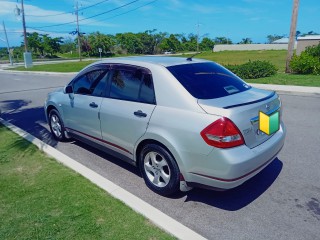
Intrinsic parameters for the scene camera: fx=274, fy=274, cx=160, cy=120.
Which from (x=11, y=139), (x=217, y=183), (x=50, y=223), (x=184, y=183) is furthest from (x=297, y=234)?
(x=11, y=139)

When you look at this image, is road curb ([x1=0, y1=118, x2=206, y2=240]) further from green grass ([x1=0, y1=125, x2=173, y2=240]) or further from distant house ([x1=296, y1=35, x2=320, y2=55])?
distant house ([x1=296, y1=35, x2=320, y2=55])

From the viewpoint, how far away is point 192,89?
10.6 ft

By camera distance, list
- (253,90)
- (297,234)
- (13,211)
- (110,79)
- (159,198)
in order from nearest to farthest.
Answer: (297,234) → (13,211) → (159,198) → (253,90) → (110,79)

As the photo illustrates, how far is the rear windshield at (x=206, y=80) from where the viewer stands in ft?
10.7

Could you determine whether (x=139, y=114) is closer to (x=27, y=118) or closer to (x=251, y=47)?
(x=27, y=118)

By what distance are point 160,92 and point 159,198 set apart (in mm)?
1339

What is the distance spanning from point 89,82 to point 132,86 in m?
1.10

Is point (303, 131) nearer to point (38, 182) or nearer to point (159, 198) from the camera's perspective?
point (159, 198)

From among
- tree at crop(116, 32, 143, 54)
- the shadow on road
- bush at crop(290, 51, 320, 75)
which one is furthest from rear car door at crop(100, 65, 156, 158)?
tree at crop(116, 32, 143, 54)

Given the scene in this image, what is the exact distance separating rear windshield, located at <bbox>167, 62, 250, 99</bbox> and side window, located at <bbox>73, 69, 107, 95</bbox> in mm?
1301

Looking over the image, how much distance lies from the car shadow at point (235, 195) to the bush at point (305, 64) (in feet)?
45.6

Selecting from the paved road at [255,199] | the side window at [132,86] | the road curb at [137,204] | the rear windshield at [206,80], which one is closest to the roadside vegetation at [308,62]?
the paved road at [255,199]

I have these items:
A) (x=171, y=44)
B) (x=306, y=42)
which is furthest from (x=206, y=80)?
(x=171, y=44)

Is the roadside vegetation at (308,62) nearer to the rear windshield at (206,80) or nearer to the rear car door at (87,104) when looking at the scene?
the rear windshield at (206,80)
